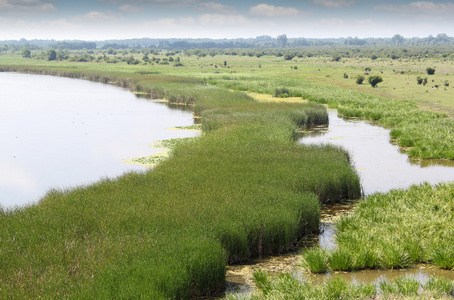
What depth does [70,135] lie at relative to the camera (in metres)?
38.3

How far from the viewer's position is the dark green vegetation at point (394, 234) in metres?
13.5

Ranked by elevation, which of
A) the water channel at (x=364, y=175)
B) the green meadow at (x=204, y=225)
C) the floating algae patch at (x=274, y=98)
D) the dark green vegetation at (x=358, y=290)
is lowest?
the water channel at (x=364, y=175)

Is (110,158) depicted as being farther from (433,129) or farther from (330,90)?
(330,90)

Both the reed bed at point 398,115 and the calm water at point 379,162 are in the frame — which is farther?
the reed bed at point 398,115

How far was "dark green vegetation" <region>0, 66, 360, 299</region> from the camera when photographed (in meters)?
10.8

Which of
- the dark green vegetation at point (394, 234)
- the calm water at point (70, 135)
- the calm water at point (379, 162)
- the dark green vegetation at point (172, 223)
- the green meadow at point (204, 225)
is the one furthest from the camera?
the calm water at point (70, 135)

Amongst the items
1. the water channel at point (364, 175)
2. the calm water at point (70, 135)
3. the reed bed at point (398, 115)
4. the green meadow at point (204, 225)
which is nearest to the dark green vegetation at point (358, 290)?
the green meadow at point (204, 225)

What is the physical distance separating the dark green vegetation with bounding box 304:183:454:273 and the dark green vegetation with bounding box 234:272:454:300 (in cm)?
159

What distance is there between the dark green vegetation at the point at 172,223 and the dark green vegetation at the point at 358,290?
1598 mm

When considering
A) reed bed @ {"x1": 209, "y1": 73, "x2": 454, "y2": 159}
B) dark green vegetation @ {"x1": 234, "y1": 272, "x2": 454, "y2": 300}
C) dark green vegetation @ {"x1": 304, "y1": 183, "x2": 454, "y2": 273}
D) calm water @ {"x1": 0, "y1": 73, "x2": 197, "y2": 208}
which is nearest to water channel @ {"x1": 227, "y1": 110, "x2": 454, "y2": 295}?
dark green vegetation @ {"x1": 304, "y1": 183, "x2": 454, "y2": 273}

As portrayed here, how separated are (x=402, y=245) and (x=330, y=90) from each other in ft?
164

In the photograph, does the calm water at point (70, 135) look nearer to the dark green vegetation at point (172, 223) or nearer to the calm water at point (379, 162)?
the dark green vegetation at point (172, 223)

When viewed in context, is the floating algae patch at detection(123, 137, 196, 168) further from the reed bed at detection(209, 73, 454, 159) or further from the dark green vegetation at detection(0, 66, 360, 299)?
the reed bed at detection(209, 73, 454, 159)

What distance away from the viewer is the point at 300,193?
58.1ft
